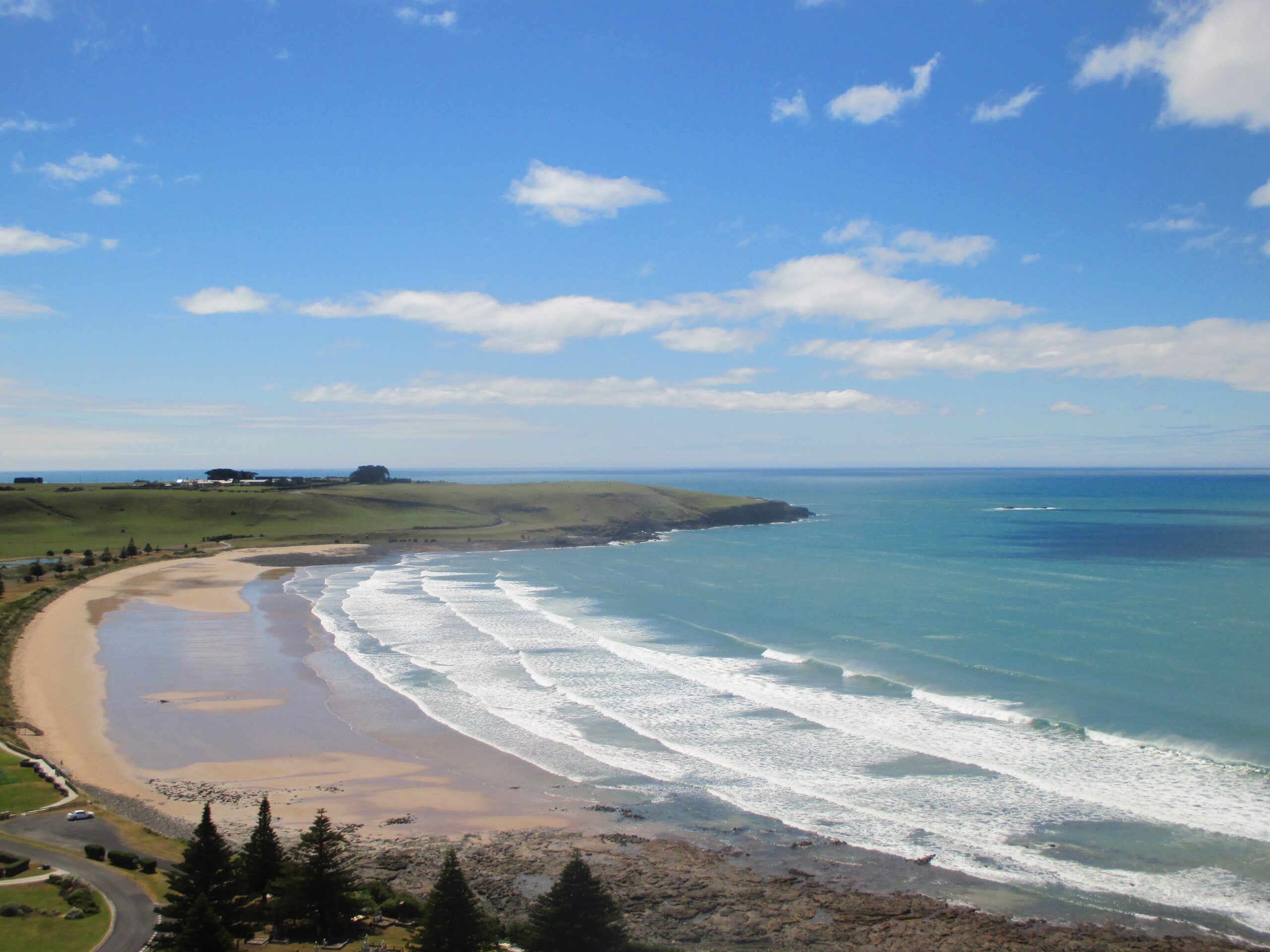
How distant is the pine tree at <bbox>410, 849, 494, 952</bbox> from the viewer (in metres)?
14.7

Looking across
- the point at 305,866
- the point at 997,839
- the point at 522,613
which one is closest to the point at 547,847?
the point at 305,866

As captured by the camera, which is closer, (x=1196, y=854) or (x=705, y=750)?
(x=1196, y=854)

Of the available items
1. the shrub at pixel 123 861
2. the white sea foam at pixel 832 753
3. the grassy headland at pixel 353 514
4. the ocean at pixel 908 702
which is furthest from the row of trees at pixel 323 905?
the grassy headland at pixel 353 514

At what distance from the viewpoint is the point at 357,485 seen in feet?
505

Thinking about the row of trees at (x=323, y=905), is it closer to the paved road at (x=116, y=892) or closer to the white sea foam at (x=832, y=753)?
the paved road at (x=116, y=892)

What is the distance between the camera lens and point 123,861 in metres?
19.1

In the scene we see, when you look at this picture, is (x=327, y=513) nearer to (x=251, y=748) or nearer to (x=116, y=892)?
(x=251, y=748)

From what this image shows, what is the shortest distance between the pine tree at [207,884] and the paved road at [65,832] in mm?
4265

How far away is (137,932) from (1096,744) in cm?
2841

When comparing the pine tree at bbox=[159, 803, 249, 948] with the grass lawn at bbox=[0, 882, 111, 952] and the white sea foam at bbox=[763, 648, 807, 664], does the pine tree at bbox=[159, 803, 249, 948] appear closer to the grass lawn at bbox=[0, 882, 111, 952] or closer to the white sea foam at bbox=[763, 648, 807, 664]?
the grass lawn at bbox=[0, 882, 111, 952]

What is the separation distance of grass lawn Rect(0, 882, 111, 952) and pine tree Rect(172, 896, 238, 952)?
2462 millimetres

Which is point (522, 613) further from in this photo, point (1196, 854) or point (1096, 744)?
point (1196, 854)

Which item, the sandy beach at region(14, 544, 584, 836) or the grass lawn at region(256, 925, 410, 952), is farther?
the sandy beach at region(14, 544, 584, 836)

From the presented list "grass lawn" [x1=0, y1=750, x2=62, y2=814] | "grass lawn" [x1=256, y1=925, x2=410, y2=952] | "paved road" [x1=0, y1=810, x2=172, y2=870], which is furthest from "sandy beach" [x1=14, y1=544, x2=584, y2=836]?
"grass lawn" [x1=256, y1=925, x2=410, y2=952]
